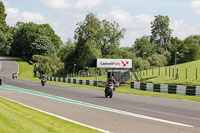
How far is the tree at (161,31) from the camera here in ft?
412

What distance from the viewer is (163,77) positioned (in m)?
49.5

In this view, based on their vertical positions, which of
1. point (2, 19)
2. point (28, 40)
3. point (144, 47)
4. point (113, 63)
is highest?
point (2, 19)

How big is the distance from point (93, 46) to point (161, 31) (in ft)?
160

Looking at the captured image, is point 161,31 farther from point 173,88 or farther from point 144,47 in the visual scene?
point 173,88

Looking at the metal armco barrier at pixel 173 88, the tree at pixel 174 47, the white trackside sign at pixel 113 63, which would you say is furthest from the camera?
A: the tree at pixel 174 47

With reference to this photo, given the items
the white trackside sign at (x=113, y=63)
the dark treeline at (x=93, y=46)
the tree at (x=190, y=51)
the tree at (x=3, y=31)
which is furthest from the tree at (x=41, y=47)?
the white trackside sign at (x=113, y=63)

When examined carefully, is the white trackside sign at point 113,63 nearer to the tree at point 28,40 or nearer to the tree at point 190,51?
the tree at point 190,51

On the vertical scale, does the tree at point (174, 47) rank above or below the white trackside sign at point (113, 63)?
above

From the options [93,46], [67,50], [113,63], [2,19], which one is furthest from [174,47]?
[113,63]

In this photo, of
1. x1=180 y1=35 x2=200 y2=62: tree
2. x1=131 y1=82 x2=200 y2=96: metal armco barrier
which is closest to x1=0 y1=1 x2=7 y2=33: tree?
x1=180 y1=35 x2=200 y2=62: tree

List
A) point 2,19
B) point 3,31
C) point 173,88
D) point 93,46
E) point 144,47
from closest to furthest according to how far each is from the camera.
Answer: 1. point 173,88
2. point 93,46
3. point 3,31
4. point 2,19
5. point 144,47

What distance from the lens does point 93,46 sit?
85.0 meters

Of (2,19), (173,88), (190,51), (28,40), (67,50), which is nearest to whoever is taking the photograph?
(173,88)

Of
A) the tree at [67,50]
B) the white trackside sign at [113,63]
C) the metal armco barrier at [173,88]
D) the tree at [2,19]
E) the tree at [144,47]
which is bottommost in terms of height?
the metal armco barrier at [173,88]
